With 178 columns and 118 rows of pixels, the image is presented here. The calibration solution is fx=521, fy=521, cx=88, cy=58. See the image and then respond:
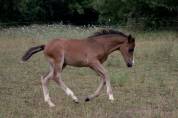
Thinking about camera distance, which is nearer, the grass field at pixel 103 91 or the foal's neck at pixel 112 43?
the grass field at pixel 103 91

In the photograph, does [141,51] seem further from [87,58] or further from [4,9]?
[4,9]

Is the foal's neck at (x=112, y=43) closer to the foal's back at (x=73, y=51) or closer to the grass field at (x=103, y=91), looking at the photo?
the foal's back at (x=73, y=51)

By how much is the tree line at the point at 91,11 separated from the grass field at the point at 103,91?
16712 mm

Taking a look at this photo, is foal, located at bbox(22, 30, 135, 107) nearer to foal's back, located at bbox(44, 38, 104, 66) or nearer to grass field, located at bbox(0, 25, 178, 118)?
foal's back, located at bbox(44, 38, 104, 66)

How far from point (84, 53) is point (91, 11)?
5084cm

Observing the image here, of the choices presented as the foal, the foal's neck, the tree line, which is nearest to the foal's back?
the foal

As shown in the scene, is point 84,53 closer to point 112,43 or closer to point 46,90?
point 112,43

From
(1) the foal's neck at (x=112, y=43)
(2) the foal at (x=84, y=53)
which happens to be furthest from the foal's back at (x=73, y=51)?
(1) the foal's neck at (x=112, y=43)

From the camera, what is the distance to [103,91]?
12023mm

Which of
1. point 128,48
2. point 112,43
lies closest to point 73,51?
point 112,43

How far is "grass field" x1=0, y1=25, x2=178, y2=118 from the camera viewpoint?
9172mm

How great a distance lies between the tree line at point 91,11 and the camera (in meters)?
38.0

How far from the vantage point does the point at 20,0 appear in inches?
2047

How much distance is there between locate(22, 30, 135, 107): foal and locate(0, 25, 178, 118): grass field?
41 cm
